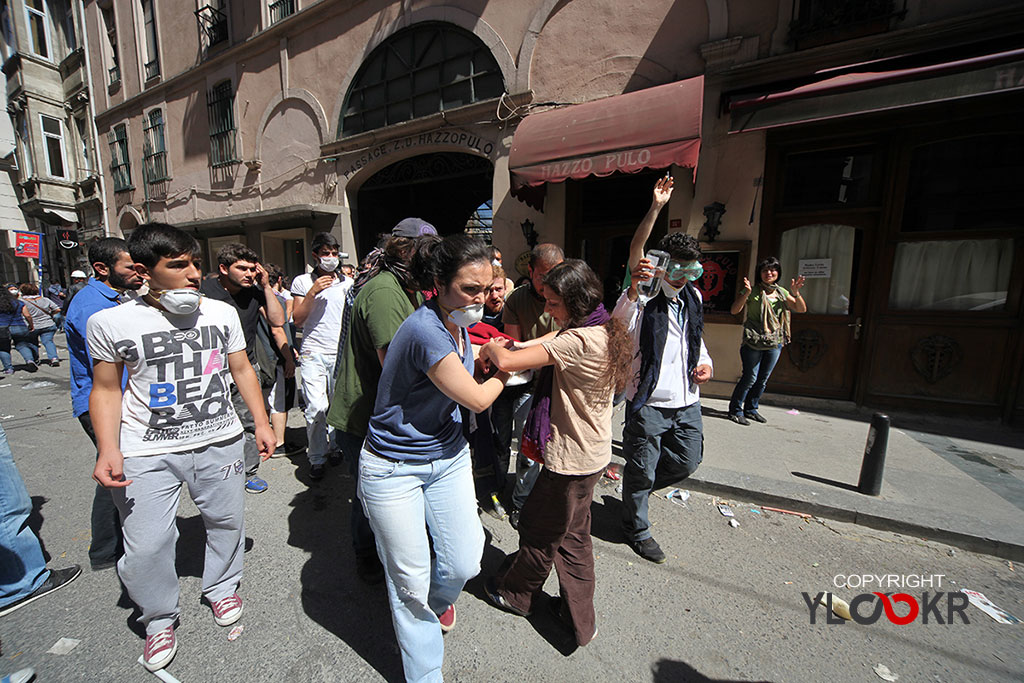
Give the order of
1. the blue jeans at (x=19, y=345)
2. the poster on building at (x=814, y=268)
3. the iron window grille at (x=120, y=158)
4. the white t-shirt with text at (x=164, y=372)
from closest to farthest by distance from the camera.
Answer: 1. the white t-shirt with text at (x=164, y=372)
2. the poster on building at (x=814, y=268)
3. the blue jeans at (x=19, y=345)
4. the iron window grille at (x=120, y=158)

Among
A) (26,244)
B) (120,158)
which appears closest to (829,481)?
(26,244)

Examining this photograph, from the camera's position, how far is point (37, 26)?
17.7 metres

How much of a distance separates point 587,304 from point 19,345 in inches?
485

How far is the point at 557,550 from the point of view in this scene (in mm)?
2150

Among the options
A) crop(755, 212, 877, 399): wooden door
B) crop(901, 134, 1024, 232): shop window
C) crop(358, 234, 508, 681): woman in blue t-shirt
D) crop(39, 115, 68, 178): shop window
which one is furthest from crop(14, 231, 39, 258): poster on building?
crop(901, 134, 1024, 232): shop window

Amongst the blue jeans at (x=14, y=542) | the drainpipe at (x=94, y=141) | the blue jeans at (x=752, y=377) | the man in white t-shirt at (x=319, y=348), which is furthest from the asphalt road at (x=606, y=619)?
the drainpipe at (x=94, y=141)

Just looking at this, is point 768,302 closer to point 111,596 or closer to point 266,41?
point 111,596

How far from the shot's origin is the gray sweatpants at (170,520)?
6.09ft

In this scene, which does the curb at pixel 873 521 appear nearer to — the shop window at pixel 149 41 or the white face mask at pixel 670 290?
the white face mask at pixel 670 290

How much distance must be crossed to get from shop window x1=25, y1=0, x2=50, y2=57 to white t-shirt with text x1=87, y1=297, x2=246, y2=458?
26700mm

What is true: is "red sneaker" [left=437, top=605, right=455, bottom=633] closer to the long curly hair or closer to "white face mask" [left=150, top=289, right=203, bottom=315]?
the long curly hair

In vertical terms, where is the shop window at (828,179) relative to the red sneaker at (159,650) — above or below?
above

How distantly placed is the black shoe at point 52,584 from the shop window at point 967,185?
8.45m

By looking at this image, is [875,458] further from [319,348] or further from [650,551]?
[319,348]
